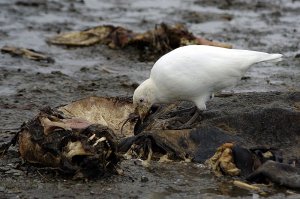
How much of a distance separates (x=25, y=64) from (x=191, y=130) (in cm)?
459

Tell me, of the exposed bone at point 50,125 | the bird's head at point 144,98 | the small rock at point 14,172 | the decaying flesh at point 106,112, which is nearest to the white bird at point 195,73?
the bird's head at point 144,98

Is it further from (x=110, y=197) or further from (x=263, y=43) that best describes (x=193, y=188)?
(x=263, y=43)

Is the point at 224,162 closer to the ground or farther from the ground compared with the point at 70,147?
closer to the ground

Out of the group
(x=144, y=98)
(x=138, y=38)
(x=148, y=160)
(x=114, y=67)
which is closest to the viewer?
(x=148, y=160)

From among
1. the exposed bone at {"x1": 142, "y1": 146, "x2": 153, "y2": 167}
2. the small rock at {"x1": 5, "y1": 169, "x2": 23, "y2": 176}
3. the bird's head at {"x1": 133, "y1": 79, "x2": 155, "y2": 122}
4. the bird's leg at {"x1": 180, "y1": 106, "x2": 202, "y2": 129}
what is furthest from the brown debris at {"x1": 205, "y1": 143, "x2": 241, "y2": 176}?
the small rock at {"x1": 5, "y1": 169, "x2": 23, "y2": 176}

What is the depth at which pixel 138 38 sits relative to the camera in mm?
11859

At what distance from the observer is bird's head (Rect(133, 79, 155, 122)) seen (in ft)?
24.4

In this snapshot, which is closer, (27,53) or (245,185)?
(245,185)

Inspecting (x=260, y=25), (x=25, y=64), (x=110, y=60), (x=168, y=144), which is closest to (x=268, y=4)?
(x=260, y=25)

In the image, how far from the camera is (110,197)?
5.74 metres

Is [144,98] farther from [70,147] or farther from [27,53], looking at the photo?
[27,53]

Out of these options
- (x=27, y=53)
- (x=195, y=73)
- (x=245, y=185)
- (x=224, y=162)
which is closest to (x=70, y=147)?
(x=224, y=162)

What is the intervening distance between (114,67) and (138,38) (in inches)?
40.2

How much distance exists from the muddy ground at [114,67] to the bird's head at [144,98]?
3.70 feet
